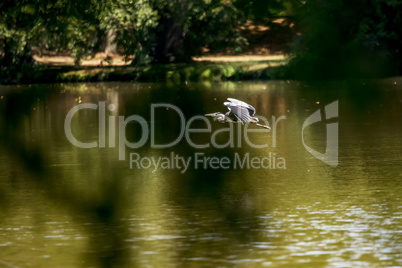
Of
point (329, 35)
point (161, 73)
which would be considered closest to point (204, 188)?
point (329, 35)

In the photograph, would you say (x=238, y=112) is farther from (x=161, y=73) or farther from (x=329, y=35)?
(x=161, y=73)

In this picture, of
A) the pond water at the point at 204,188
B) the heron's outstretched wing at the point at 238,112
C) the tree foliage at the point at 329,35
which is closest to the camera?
the tree foliage at the point at 329,35

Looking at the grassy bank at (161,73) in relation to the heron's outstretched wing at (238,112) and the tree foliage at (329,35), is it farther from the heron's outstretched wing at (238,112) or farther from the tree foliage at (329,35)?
the tree foliage at (329,35)

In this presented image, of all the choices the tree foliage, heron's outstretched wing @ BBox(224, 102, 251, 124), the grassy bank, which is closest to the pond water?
heron's outstretched wing @ BBox(224, 102, 251, 124)

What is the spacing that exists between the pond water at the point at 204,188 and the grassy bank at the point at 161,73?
15.5 meters

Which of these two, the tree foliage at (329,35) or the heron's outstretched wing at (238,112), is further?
the heron's outstretched wing at (238,112)

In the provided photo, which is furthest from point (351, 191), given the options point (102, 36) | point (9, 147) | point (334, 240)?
point (102, 36)

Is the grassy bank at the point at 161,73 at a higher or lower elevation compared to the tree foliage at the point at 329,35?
higher

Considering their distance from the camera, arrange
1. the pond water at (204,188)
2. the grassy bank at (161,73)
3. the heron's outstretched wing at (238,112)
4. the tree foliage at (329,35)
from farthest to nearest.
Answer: the grassy bank at (161,73), the heron's outstretched wing at (238,112), the pond water at (204,188), the tree foliage at (329,35)

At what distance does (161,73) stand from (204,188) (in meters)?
36.6

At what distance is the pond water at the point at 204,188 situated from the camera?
8.05 m

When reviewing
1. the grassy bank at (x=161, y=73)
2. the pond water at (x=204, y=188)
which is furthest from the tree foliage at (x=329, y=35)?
the grassy bank at (x=161, y=73)

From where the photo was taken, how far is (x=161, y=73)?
42500 millimetres

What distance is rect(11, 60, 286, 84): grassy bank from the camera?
4234 centimetres
